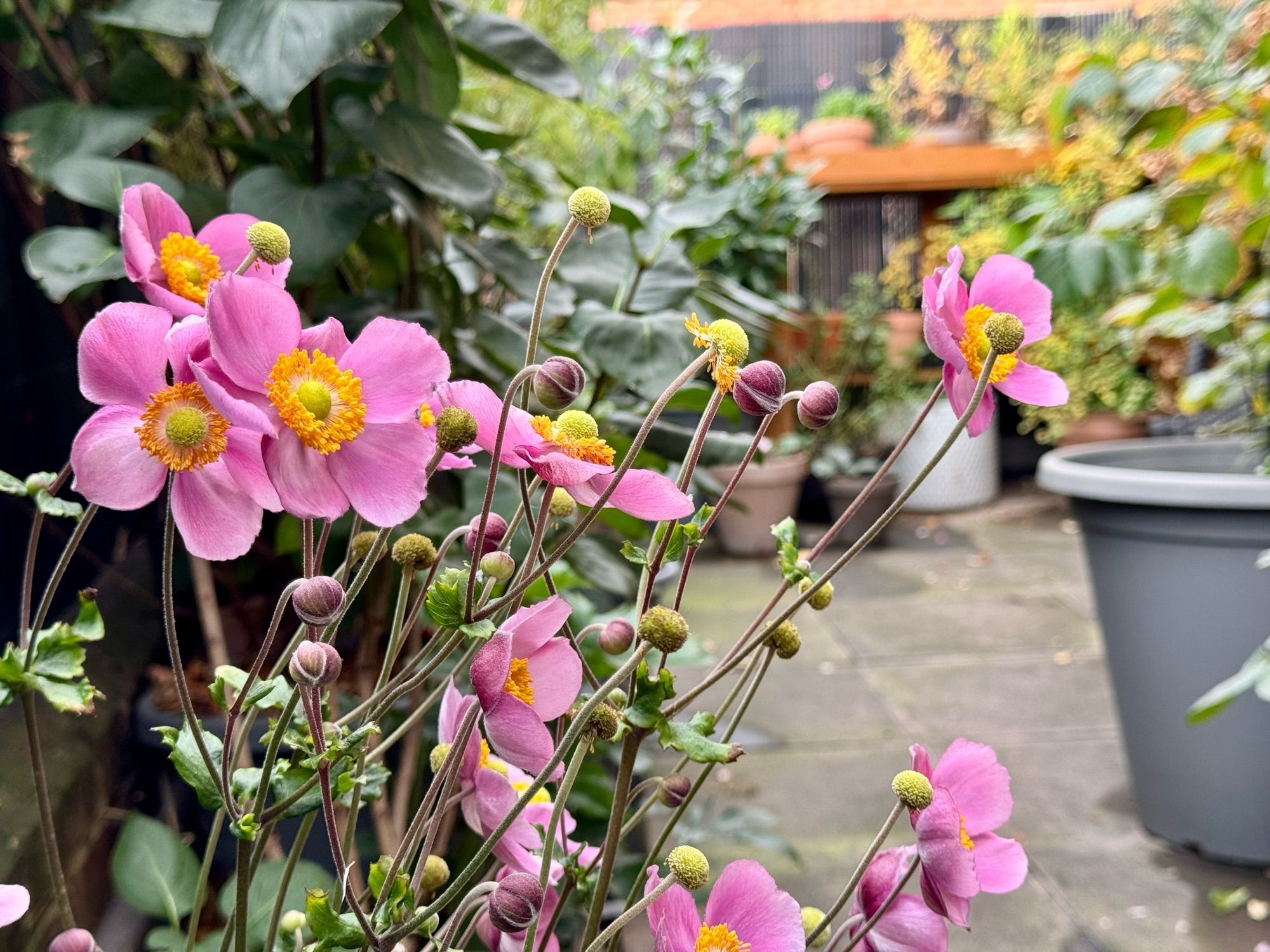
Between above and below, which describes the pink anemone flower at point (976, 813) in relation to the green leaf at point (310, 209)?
below

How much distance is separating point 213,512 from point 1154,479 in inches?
52.5

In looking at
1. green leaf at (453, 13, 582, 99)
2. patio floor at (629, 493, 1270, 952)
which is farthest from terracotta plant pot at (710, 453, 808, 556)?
green leaf at (453, 13, 582, 99)

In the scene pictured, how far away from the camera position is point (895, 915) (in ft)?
1.21

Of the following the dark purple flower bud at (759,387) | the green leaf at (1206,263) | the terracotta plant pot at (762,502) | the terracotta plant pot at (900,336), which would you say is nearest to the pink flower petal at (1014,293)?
the dark purple flower bud at (759,387)

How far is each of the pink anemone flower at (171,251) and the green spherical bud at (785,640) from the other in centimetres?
21

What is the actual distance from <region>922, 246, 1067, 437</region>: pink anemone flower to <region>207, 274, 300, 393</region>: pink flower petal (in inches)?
8.2

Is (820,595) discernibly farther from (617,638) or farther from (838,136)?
(838,136)

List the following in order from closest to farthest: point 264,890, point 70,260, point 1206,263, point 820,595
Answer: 1. point 820,595
2. point 264,890
3. point 70,260
4. point 1206,263

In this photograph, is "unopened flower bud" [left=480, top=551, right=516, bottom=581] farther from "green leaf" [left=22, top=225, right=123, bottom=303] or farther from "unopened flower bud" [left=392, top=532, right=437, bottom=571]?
"green leaf" [left=22, top=225, right=123, bottom=303]

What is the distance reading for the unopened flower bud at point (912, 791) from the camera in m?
0.33

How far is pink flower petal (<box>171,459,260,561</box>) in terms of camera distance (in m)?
0.29

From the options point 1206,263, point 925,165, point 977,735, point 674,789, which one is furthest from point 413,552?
point 925,165

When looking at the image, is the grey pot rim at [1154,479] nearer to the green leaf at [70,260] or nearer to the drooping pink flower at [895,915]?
the drooping pink flower at [895,915]

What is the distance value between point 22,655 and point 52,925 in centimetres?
47
